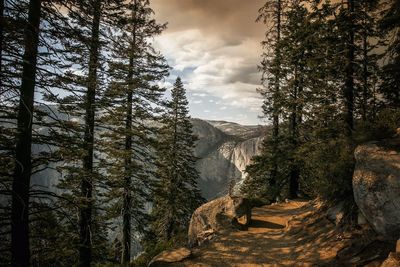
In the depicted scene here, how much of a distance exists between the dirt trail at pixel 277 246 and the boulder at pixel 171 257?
0.70ft

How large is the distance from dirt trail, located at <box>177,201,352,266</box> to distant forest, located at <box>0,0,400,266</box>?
1480mm

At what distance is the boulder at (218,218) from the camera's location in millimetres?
12844

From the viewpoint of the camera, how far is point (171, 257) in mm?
10031

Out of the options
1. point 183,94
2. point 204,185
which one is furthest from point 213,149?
point 183,94

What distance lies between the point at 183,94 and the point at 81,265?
18.4 m

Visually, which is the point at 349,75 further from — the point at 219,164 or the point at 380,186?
the point at 219,164

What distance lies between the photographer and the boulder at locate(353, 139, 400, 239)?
24.2ft

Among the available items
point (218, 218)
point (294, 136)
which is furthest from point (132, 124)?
point (294, 136)

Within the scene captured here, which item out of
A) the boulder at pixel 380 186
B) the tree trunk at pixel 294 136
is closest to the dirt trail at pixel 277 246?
the boulder at pixel 380 186

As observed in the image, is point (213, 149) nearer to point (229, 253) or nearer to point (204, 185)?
point (204, 185)

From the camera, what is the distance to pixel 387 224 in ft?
24.3

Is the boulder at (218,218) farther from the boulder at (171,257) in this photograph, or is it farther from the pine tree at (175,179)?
the pine tree at (175,179)

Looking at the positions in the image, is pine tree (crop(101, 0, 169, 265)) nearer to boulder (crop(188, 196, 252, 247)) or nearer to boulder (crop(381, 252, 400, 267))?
boulder (crop(188, 196, 252, 247))

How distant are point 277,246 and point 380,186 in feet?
14.3
